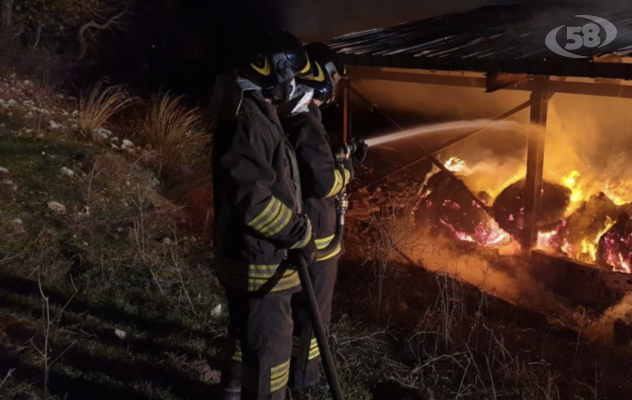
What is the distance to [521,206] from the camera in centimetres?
617

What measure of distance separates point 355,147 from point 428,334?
153 cm

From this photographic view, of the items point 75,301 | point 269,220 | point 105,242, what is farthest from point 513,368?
point 105,242

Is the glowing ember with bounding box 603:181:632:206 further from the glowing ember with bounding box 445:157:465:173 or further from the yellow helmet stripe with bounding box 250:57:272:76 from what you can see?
the yellow helmet stripe with bounding box 250:57:272:76

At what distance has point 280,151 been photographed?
2.64m

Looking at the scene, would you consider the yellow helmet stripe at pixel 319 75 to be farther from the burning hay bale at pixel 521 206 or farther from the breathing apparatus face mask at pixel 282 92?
the burning hay bale at pixel 521 206

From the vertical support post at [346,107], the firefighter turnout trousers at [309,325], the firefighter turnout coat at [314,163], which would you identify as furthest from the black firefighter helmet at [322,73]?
the vertical support post at [346,107]

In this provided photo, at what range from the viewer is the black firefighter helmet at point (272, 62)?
268 cm

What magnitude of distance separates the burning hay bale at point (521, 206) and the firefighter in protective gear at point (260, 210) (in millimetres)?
3833

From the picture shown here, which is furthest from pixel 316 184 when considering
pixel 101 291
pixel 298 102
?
pixel 101 291

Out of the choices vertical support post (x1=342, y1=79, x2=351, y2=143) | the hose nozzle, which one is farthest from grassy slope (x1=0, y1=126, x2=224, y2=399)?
vertical support post (x1=342, y1=79, x2=351, y2=143)

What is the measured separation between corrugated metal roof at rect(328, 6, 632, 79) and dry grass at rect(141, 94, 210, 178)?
9.04ft

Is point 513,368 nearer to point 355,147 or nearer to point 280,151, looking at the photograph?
point 355,147

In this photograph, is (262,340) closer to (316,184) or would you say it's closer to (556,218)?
(316,184)

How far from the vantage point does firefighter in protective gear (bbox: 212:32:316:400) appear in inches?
97.9
